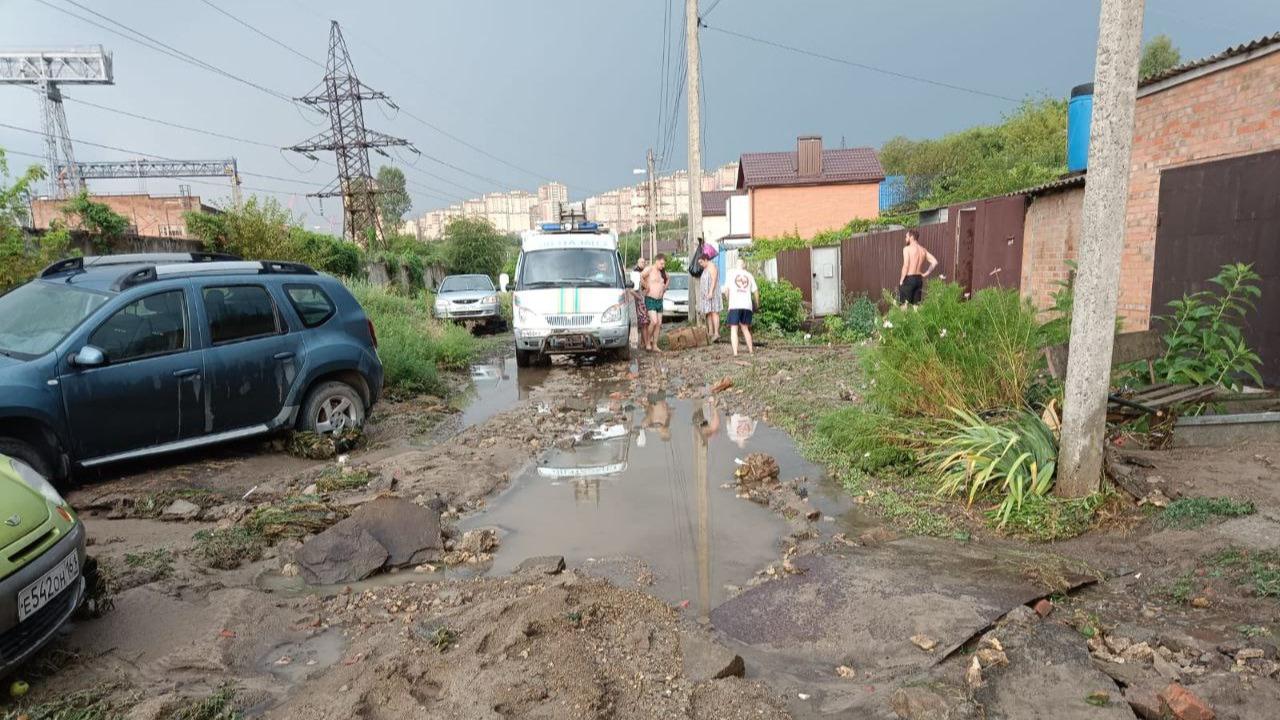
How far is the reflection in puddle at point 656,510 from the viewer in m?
4.56

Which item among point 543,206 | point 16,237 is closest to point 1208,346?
point 16,237

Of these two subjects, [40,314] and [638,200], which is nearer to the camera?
[40,314]

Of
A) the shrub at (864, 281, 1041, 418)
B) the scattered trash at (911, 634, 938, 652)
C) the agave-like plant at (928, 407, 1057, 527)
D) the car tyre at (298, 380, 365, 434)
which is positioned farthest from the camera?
the car tyre at (298, 380, 365, 434)

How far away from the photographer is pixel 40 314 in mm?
5820

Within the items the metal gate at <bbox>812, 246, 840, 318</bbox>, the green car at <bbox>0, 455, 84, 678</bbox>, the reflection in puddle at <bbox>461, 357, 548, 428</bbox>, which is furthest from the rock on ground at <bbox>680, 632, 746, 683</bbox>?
the metal gate at <bbox>812, 246, 840, 318</bbox>

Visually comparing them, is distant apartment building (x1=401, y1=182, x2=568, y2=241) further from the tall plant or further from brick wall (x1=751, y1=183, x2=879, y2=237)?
the tall plant

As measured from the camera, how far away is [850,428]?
21.6ft

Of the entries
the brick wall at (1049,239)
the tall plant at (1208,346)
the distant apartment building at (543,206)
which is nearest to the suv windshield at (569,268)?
the brick wall at (1049,239)

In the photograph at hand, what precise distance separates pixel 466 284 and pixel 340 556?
17495mm

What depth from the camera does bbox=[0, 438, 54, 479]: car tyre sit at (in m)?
5.11

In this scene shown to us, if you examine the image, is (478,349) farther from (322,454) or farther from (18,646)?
(18,646)

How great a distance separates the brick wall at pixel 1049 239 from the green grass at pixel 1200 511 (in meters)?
6.27

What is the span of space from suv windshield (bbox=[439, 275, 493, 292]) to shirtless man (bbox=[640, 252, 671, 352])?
7635mm

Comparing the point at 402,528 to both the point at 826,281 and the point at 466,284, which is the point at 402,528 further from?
the point at 466,284
